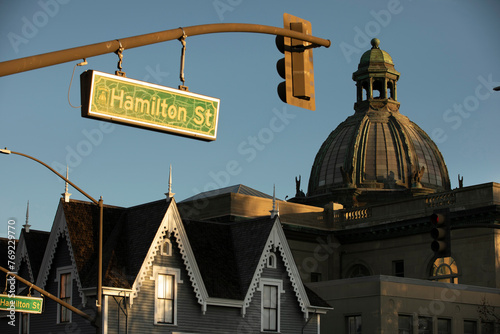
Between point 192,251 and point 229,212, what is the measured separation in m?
26.4

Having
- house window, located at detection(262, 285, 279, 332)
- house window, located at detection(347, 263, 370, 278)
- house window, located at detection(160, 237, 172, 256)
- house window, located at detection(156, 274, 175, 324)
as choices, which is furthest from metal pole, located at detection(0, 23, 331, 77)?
house window, located at detection(347, 263, 370, 278)

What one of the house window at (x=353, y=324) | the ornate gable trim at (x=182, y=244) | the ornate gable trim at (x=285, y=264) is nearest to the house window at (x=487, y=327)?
the house window at (x=353, y=324)

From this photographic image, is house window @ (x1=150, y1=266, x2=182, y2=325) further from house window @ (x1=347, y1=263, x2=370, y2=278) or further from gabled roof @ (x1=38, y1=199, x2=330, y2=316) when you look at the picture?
house window @ (x1=347, y1=263, x2=370, y2=278)

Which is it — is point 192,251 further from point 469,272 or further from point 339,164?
point 339,164

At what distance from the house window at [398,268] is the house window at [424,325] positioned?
16.2m

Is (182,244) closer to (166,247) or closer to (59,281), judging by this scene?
(166,247)

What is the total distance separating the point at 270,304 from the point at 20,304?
51.9ft

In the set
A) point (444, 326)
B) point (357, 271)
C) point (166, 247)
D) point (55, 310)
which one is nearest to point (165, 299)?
point (166, 247)

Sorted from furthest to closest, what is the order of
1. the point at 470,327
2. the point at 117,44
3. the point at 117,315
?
the point at 470,327 < the point at 117,315 < the point at 117,44

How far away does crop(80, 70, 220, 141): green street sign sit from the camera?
1228 cm

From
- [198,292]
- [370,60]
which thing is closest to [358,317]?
[198,292]

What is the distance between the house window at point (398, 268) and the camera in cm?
6762

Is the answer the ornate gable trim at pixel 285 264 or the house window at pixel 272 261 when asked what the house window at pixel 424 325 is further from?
the house window at pixel 272 261

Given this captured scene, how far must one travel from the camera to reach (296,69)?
15.8 meters
